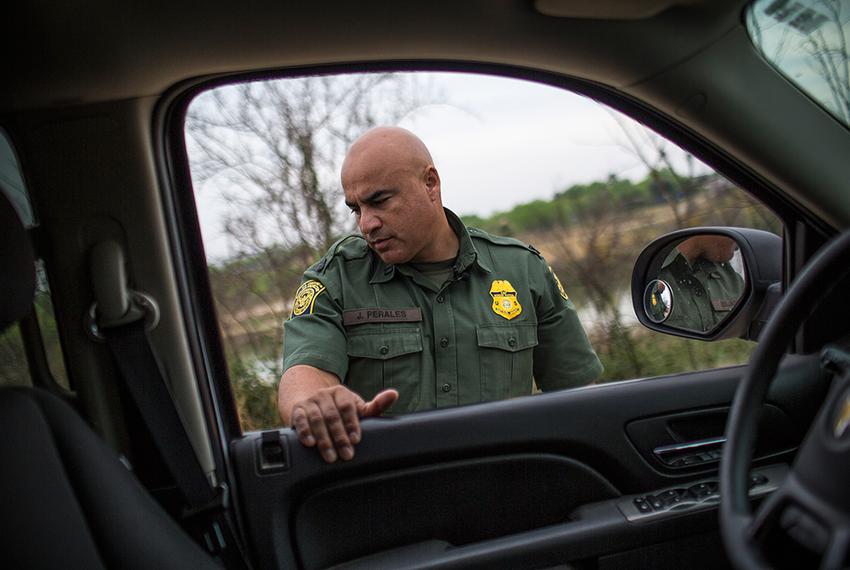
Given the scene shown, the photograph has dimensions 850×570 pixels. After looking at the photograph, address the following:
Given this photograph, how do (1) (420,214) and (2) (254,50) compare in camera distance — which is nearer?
(2) (254,50)

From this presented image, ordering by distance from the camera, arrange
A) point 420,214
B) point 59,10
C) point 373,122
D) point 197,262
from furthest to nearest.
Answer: point 373,122 < point 420,214 < point 197,262 < point 59,10

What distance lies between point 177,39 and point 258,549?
3.41 ft

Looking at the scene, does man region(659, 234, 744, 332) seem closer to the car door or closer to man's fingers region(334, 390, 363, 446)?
the car door

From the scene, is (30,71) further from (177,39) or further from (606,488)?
(606,488)

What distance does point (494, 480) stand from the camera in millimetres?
1683

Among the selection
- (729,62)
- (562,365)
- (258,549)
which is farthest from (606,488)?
(729,62)

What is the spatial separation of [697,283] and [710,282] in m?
0.03

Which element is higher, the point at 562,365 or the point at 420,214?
the point at 420,214

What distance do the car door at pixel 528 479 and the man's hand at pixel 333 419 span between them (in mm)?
37

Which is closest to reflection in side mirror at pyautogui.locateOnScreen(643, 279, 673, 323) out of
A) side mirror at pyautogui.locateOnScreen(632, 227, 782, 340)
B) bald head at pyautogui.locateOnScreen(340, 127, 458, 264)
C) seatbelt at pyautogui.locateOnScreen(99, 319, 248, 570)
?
side mirror at pyautogui.locateOnScreen(632, 227, 782, 340)

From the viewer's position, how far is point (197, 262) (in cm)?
181

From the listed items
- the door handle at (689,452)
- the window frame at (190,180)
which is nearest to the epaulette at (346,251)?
the window frame at (190,180)

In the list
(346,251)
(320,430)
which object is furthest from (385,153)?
(320,430)

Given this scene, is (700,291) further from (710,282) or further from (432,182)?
(432,182)
